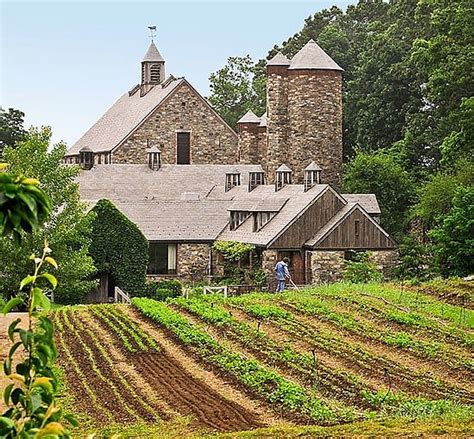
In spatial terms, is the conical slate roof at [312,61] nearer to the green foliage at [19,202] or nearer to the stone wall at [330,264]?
the stone wall at [330,264]

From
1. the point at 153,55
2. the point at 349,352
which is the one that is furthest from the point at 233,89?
the point at 349,352

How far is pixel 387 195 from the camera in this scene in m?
48.1

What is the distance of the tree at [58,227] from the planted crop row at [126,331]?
237 inches

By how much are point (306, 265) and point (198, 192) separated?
1200cm

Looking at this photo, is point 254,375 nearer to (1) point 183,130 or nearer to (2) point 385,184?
(2) point 385,184

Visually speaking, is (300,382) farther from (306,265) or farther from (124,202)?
(124,202)

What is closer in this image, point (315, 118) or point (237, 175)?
point (237, 175)

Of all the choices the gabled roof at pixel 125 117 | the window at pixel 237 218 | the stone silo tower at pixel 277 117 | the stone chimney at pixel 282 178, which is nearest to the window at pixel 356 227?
the stone chimney at pixel 282 178

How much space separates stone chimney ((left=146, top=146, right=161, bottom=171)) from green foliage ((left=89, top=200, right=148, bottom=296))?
51.7 feet

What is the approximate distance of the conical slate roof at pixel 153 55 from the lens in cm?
6644

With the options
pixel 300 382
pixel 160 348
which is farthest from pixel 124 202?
pixel 300 382

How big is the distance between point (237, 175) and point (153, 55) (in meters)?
20.0

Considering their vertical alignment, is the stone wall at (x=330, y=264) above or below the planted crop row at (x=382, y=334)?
above

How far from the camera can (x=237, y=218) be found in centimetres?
4391
